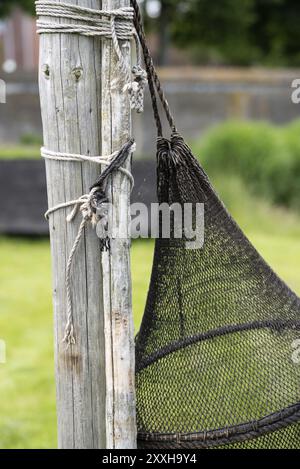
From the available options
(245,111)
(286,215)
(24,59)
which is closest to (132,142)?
(286,215)

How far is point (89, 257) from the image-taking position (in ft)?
7.16

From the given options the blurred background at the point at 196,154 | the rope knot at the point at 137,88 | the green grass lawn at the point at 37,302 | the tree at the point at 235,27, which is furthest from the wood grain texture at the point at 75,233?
the tree at the point at 235,27

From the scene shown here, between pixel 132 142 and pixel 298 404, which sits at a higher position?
pixel 132 142

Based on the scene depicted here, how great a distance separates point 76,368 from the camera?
7.22 ft

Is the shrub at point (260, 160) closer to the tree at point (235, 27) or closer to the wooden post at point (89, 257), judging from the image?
the wooden post at point (89, 257)

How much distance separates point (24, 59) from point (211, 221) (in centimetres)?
2588

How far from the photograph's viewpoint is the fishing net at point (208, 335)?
2.27m

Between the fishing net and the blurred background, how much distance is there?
1.67 feet

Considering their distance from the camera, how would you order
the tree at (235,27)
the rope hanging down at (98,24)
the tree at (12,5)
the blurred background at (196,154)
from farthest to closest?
1. the tree at (235,27)
2. the tree at (12,5)
3. the blurred background at (196,154)
4. the rope hanging down at (98,24)

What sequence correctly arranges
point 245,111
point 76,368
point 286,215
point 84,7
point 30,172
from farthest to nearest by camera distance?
point 245,111, point 286,215, point 30,172, point 76,368, point 84,7

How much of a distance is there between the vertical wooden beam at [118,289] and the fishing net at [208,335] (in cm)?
15

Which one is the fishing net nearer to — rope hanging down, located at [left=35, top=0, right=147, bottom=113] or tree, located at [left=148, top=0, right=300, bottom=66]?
rope hanging down, located at [left=35, top=0, right=147, bottom=113]

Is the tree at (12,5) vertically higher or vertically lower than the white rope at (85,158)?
higher
